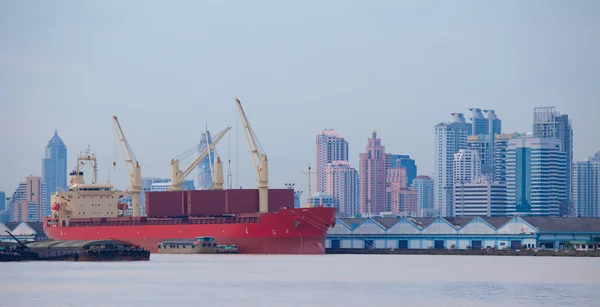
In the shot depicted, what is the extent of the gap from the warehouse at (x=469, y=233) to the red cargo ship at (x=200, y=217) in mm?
11087

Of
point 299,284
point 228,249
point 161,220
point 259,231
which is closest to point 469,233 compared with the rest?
point 259,231

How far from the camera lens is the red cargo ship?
299ft

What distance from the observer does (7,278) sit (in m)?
56.2

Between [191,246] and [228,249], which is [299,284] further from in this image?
[191,246]

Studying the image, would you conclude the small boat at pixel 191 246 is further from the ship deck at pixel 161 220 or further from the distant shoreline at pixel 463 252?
the distant shoreline at pixel 463 252

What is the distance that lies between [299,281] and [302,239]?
37.6m

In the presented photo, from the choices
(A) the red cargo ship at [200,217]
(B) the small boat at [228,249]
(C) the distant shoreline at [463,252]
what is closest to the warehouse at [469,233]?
(C) the distant shoreline at [463,252]

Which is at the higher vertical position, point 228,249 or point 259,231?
point 259,231

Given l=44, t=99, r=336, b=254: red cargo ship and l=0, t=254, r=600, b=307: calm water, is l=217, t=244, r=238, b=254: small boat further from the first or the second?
l=0, t=254, r=600, b=307: calm water

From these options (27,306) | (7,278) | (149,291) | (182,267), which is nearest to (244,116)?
(182,267)

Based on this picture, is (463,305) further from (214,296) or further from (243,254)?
(243,254)

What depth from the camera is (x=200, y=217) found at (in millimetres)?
100062

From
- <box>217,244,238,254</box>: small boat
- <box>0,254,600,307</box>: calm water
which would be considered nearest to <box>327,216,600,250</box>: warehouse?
<box>217,244,238,254</box>: small boat

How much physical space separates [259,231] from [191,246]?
22.9 ft
